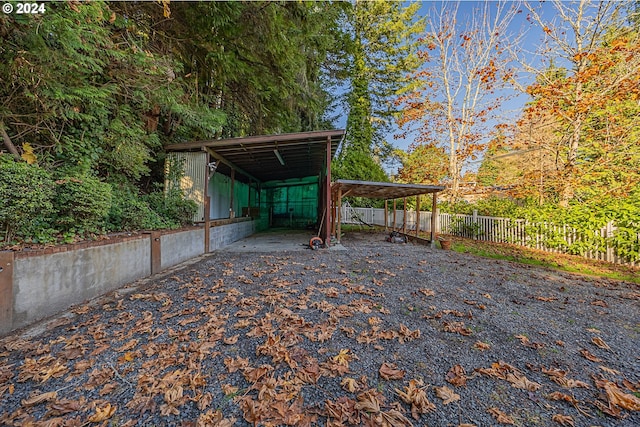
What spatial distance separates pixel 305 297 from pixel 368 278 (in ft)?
4.65

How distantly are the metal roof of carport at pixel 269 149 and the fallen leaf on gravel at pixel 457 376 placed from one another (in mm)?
6140

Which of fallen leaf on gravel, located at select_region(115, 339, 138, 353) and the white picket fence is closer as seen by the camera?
fallen leaf on gravel, located at select_region(115, 339, 138, 353)

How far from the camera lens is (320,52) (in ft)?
31.2

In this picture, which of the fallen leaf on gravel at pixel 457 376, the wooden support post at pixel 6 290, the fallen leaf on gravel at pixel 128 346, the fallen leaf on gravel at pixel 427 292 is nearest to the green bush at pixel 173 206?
the wooden support post at pixel 6 290

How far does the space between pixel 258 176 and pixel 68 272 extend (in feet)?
35.8

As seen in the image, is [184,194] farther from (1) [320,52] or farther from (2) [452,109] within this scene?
(2) [452,109]

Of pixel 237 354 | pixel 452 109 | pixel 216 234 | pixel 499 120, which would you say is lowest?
pixel 237 354

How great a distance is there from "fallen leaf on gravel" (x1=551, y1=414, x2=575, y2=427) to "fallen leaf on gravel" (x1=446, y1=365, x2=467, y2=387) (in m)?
0.50

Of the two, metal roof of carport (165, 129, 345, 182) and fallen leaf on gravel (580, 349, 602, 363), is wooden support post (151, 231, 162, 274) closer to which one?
metal roof of carport (165, 129, 345, 182)

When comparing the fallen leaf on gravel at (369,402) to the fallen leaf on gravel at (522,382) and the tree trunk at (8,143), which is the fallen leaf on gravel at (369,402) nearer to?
the fallen leaf on gravel at (522,382)

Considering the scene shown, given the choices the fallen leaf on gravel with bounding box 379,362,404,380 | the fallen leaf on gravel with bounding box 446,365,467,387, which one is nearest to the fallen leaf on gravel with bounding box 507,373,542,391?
the fallen leaf on gravel with bounding box 446,365,467,387

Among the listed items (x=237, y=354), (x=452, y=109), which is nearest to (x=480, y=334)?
(x=237, y=354)

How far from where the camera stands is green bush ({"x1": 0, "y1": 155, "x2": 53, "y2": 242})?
2.79 metres

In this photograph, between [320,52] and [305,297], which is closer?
[305,297]
